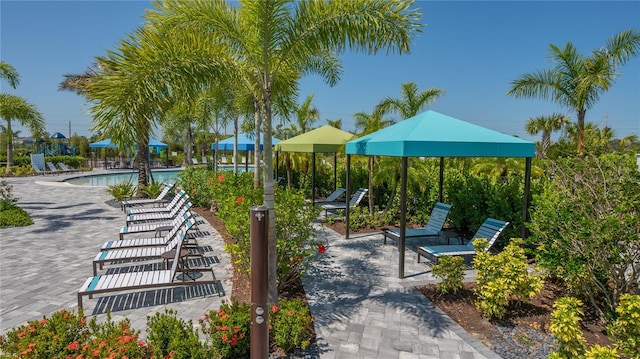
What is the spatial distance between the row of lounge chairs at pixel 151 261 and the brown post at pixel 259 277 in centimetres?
241

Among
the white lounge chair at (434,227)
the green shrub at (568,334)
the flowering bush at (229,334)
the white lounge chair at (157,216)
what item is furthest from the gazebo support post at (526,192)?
the white lounge chair at (157,216)

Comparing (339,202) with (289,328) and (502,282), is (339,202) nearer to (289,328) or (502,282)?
(502,282)

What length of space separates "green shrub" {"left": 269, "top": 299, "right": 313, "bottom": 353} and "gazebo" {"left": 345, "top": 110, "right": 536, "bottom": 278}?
104 inches

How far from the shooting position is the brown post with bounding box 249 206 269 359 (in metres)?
2.97

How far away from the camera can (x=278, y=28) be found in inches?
189

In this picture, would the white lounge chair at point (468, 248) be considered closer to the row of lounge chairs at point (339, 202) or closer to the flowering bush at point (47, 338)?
the row of lounge chairs at point (339, 202)

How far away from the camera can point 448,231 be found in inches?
375

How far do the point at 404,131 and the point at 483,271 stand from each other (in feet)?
9.36

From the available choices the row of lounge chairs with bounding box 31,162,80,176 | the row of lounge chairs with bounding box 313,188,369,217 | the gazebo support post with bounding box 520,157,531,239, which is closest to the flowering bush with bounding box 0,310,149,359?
the gazebo support post with bounding box 520,157,531,239

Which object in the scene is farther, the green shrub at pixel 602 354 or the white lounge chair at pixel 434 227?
the white lounge chair at pixel 434 227

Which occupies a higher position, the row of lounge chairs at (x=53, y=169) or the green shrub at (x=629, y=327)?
the row of lounge chairs at (x=53, y=169)

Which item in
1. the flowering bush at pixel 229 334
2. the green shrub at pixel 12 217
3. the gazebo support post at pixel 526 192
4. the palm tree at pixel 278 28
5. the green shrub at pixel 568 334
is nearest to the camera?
the green shrub at pixel 568 334

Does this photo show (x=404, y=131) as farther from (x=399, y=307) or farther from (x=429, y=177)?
(x=429, y=177)

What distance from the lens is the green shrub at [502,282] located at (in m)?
4.45
